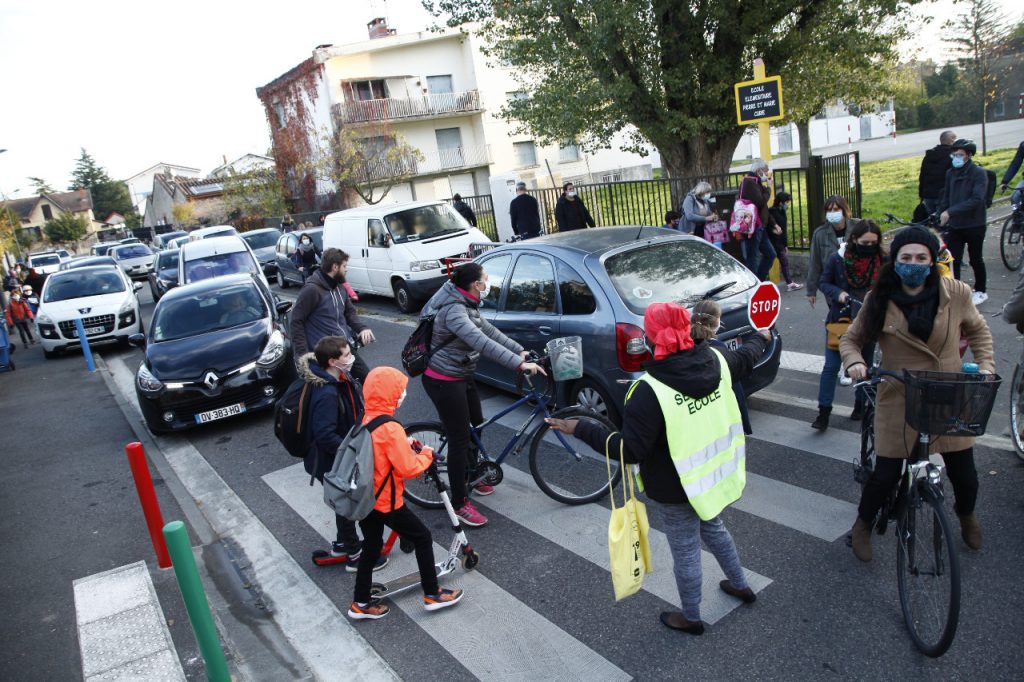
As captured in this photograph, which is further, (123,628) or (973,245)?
(973,245)

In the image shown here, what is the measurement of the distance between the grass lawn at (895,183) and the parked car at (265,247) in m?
16.0

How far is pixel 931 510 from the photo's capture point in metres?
3.41

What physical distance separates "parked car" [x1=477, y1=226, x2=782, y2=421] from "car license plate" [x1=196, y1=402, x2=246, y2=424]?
11.2 feet

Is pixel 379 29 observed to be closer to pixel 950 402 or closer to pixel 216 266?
pixel 216 266

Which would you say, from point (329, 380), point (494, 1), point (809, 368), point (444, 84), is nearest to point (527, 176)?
point (444, 84)

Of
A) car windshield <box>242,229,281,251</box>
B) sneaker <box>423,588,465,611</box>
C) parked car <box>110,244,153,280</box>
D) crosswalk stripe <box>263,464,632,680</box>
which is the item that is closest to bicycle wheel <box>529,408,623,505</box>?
crosswalk stripe <box>263,464,632,680</box>

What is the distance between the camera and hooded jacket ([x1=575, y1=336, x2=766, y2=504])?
3301 millimetres

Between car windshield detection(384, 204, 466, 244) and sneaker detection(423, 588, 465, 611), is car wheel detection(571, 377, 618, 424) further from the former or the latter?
car windshield detection(384, 204, 466, 244)

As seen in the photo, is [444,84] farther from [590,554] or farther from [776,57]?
[590,554]

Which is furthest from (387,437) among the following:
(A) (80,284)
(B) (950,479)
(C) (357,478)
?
(A) (80,284)

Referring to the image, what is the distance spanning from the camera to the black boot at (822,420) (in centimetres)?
600

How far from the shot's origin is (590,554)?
4719mm

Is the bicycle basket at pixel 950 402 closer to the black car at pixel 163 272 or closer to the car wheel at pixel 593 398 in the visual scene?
the car wheel at pixel 593 398

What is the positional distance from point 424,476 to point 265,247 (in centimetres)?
1962
